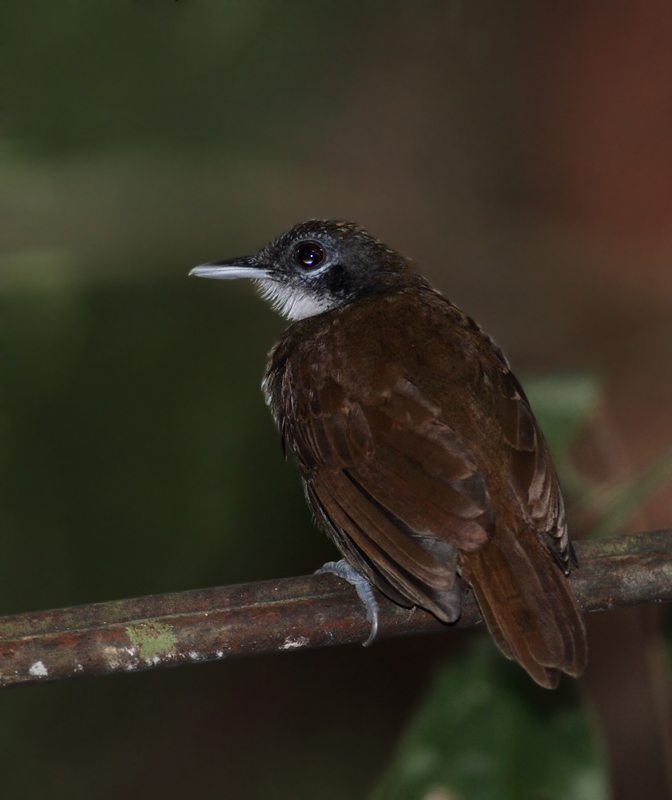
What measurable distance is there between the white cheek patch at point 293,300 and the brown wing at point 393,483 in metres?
0.50

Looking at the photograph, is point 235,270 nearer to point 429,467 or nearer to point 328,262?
point 328,262

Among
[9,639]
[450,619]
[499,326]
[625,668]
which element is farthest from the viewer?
[499,326]

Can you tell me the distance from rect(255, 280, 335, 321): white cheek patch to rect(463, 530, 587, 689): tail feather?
3.83ft

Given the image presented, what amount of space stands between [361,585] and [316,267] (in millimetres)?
1222

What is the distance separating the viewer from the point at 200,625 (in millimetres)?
1810

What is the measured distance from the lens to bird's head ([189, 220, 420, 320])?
2.92 m

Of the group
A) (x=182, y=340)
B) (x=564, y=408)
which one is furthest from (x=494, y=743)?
(x=182, y=340)

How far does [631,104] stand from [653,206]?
581 millimetres

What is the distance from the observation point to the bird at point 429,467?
6.31 ft

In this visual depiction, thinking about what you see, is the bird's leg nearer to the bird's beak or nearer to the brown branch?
the brown branch

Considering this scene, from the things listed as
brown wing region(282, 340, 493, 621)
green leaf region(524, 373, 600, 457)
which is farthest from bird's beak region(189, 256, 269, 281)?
green leaf region(524, 373, 600, 457)

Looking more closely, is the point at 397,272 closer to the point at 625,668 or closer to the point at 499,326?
the point at 499,326

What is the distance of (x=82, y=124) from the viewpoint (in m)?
4.30

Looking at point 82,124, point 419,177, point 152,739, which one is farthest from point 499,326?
point 152,739
